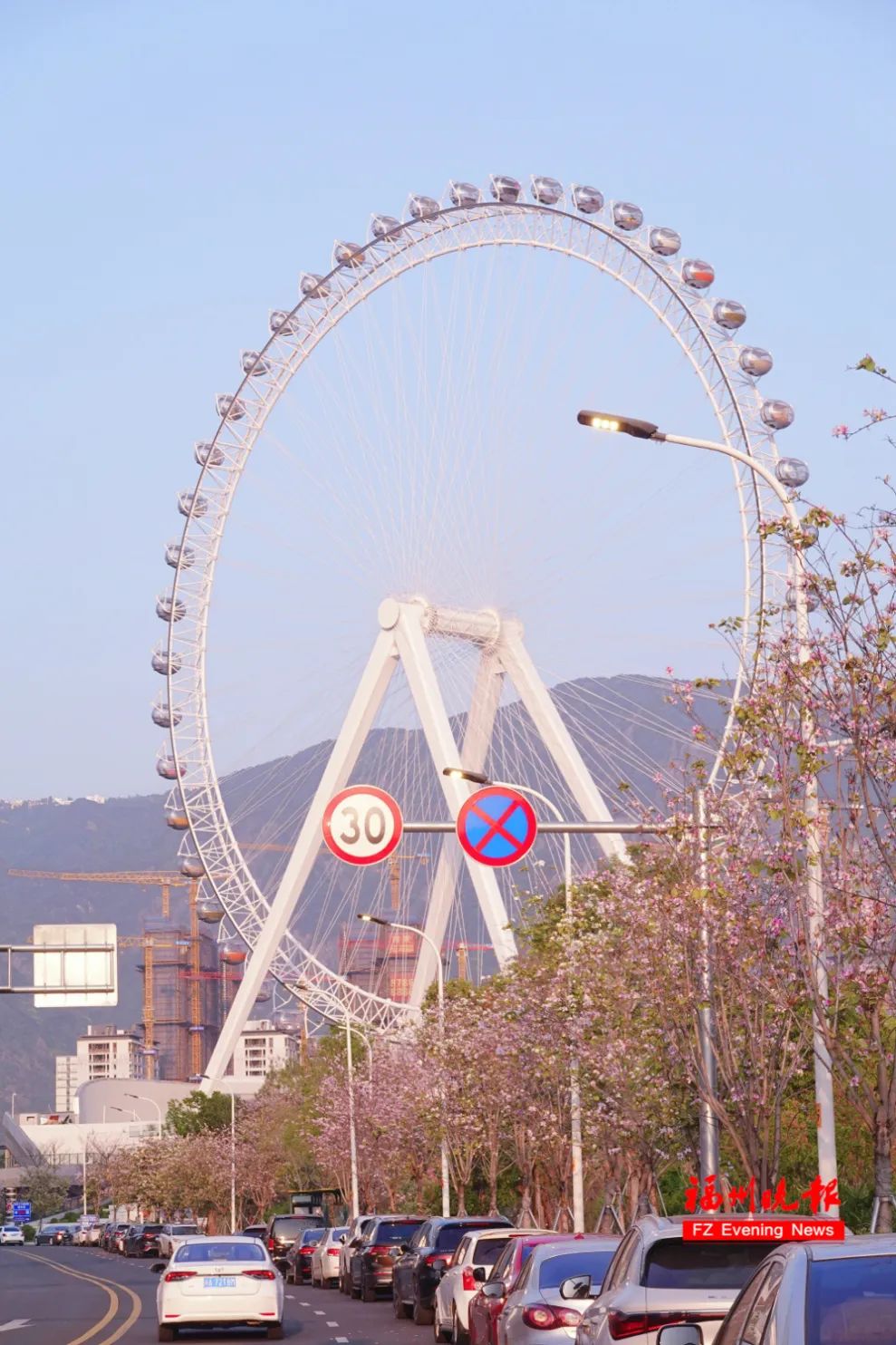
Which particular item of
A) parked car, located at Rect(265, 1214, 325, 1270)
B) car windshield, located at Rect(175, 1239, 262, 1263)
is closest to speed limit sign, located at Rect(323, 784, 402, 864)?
car windshield, located at Rect(175, 1239, 262, 1263)

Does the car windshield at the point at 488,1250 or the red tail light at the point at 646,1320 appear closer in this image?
the red tail light at the point at 646,1320

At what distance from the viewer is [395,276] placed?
179 feet

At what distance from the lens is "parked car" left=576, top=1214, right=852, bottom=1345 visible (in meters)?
13.2

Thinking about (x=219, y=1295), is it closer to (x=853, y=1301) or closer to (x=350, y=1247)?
(x=350, y=1247)

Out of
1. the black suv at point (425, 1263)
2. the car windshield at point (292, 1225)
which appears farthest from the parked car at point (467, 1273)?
the car windshield at point (292, 1225)

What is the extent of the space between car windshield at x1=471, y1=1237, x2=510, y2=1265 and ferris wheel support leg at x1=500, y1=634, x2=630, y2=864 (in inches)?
979

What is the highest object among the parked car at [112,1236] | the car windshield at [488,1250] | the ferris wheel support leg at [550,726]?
the ferris wheel support leg at [550,726]

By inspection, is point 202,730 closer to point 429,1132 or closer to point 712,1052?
point 429,1132

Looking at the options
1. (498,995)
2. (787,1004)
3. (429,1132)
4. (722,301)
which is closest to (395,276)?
(722,301)

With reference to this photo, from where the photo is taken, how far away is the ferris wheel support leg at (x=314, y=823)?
54.6 metres

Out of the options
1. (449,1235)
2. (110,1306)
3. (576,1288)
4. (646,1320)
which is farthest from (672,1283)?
(110,1306)

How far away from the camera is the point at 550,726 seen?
52938mm

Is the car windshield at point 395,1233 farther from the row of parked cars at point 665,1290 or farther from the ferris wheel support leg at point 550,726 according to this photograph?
the ferris wheel support leg at point 550,726

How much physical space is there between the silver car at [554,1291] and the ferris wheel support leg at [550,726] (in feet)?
106
